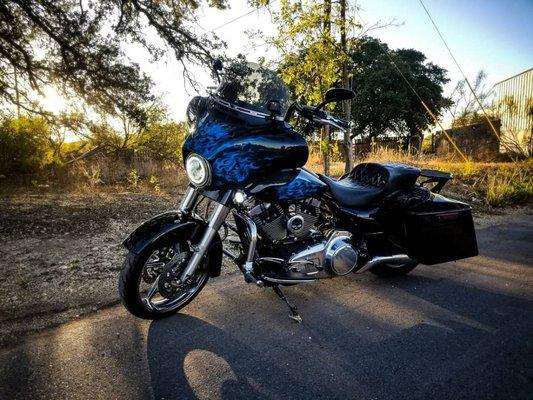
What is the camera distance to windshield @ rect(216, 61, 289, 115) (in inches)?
95.9

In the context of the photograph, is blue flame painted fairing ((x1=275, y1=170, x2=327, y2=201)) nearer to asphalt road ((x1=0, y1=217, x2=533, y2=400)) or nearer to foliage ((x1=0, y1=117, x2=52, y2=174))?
asphalt road ((x1=0, y1=217, x2=533, y2=400))

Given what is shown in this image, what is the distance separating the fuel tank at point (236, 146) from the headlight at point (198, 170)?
0.03 metres

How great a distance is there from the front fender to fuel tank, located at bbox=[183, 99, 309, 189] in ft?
1.11

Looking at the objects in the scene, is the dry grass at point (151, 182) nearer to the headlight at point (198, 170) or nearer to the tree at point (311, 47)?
the tree at point (311, 47)

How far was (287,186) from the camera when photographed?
2.57 m

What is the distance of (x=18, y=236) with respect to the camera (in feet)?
13.6

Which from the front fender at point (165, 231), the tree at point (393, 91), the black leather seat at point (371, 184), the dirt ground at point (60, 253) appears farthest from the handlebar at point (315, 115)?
the tree at point (393, 91)

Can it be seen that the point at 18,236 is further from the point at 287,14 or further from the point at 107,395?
the point at 287,14

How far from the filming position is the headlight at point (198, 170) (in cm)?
231

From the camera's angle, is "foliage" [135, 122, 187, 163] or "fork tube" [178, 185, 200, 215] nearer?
"fork tube" [178, 185, 200, 215]

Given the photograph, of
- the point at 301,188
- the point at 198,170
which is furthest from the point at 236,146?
the point at 301,188

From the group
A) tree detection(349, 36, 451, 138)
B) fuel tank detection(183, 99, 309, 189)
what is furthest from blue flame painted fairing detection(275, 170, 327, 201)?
tree detection(349, 36, 451, 138)

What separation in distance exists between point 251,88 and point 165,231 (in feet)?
3.90

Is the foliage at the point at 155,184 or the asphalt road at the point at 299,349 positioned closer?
the asphalt road at the point at 299,349
